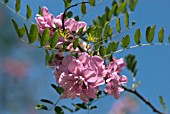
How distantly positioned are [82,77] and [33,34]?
0.11m

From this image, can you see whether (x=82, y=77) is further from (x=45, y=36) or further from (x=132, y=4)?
(x=132, y=4)

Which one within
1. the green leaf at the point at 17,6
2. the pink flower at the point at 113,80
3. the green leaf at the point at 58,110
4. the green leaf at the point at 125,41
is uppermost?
the green leaf at the point at 17,6

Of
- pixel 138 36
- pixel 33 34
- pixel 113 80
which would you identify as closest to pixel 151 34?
pixel 138 36

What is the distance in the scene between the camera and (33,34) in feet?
2.47

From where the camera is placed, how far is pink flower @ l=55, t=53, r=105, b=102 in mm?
744

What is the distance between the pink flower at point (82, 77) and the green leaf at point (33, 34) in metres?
0.07

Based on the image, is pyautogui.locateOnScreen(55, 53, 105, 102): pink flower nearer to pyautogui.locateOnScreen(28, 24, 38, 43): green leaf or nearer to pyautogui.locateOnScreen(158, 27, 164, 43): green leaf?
pyautogui.locateOnScreen(28, 24, 38, 43): green leaf

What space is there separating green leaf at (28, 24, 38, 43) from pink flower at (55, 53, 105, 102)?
66 millimetres

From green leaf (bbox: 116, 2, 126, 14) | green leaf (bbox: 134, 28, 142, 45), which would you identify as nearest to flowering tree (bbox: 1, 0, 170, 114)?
green leaf (bbox: 134, 28, 142, 45)

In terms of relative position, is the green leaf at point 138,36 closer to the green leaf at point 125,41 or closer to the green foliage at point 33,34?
the green leaf at point 125,41

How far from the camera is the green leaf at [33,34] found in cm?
75

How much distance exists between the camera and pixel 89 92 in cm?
75

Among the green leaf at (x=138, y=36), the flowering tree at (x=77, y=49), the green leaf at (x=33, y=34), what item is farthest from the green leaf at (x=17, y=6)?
the green leaf at (x=138, y=36)

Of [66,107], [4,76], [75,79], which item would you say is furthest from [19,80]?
[75,79]
